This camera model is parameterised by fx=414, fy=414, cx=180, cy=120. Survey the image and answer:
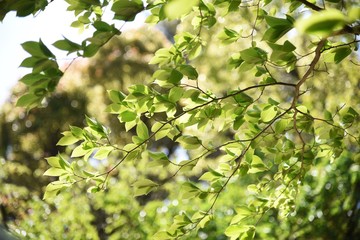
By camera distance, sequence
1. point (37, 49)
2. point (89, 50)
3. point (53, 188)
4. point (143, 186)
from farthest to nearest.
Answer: point (143, 186), point (53, 188), point (89, 50), point (37, 49)

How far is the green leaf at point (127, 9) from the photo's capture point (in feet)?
3.75

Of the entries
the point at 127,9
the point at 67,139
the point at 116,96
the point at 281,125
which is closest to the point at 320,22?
the point at 127,9

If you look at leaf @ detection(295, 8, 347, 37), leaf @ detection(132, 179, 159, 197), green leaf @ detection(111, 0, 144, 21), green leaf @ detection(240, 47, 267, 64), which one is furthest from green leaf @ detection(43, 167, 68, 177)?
leaf @ detection(295, 8, 347, 37)

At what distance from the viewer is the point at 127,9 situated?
116 centimetres

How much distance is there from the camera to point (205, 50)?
322 inches

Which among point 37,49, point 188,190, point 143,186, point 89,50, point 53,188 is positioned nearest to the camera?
point 37,49

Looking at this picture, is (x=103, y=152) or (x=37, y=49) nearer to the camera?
(x=37, y=49)

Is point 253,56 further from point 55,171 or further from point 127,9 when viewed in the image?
point 55,171

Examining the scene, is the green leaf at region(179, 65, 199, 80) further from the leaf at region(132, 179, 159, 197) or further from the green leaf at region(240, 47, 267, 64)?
the leaf at region(132, 179, 159, 197)

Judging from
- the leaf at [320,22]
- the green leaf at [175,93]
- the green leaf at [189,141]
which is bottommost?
the green leaf at [189,141]

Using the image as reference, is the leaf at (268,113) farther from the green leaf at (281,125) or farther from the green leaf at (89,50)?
the green leaf at (89,50)

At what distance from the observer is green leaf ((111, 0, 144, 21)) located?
1144 mm

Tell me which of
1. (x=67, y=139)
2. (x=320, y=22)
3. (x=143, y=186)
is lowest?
(x=143, y=186)

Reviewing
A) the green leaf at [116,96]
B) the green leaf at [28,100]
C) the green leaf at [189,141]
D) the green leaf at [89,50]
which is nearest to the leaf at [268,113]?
the green leaf at [189,141]
